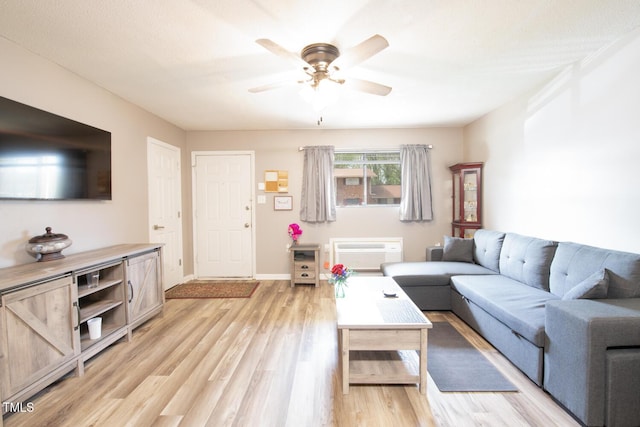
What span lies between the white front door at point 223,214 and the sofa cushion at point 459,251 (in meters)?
2.97

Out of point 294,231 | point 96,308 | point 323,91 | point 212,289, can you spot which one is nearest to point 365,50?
point 323,91

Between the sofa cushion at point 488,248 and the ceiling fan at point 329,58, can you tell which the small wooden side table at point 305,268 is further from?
the ceiling fan at point 329,58

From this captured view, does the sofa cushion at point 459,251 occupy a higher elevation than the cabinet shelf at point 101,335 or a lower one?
Result: higher

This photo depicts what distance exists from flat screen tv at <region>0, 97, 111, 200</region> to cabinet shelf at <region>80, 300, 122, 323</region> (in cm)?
95

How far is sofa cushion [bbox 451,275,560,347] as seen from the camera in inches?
71.1

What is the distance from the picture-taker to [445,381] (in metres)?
1.86

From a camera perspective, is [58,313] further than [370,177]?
No

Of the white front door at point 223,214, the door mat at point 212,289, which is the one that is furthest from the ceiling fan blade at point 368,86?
the door mat at point 212,289

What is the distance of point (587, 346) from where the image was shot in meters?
1.43

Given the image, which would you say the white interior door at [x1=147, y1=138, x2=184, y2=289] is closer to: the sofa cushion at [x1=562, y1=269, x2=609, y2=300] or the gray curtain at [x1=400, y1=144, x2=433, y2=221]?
the gray curtain at [x1=400, y1=144, x2=433, y2=221]

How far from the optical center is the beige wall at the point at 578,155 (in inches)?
79.2

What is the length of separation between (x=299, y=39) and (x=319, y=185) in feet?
8.01

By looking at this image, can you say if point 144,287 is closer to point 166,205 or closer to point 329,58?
point 166,205

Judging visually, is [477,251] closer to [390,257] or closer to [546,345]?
[390,257]
